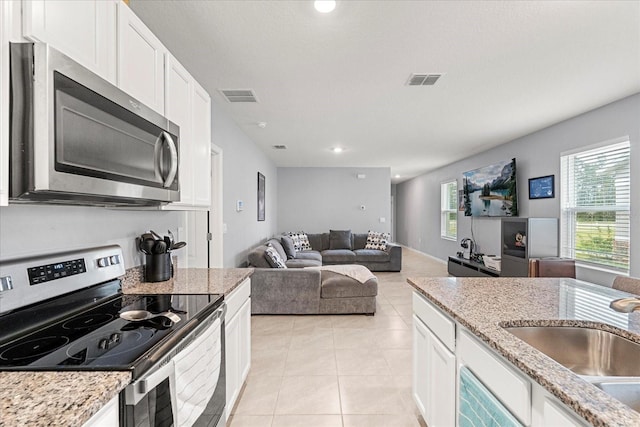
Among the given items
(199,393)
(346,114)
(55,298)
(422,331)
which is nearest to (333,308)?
(422,331)

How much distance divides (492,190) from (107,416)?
611 cm

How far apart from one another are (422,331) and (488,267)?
156 inches

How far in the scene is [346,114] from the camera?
3.74 meters

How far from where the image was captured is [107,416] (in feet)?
2.56

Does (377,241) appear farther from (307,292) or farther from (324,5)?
(324,5)

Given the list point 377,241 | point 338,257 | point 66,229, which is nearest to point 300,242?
point 338,257

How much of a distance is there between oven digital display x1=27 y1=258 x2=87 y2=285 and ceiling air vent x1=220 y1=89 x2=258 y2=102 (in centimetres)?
219

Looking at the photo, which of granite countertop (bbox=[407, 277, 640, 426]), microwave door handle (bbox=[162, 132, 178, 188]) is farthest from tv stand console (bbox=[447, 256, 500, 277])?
microwave door handle (bbox=[162, 132, 178, 188])

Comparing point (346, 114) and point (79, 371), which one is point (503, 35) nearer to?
point (346, 114)

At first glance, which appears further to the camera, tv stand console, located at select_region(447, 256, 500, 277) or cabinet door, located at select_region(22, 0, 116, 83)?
tv stand console, located at select_region(447, 256, 500, 277)

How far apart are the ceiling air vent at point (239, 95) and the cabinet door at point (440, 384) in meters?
2.69

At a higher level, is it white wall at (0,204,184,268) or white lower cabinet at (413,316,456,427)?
white wall at (0,204,184,268)

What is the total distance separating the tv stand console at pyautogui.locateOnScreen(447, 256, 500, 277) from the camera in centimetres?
499

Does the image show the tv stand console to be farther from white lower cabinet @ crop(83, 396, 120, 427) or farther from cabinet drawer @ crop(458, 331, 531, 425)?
white lower cabinet @ crop(83, 396, 120, 427)
